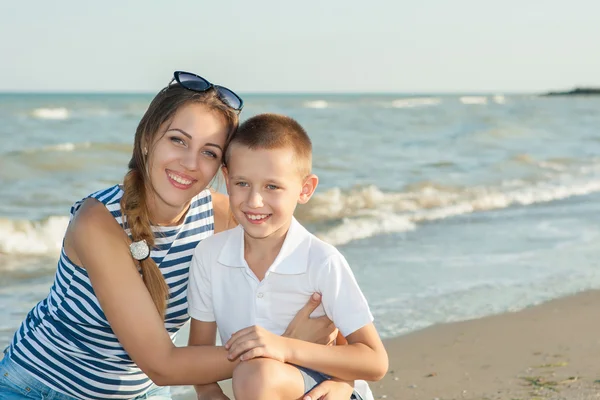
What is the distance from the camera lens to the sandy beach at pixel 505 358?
14.5 feet

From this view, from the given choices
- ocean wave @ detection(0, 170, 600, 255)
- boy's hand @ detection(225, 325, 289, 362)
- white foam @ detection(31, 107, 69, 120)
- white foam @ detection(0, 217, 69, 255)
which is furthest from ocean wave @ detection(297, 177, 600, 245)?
white foam @ detection(31, 107, 69, 120)

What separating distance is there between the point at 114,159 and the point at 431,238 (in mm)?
9099

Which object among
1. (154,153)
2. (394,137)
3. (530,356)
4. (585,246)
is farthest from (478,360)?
(394,137)

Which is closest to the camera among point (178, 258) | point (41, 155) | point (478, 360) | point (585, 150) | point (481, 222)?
point (178, 258)

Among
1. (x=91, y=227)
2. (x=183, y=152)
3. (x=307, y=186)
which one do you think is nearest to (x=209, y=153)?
(x=183, y=152)

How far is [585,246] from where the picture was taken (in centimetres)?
825

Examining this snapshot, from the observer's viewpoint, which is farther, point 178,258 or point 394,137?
point 394,137

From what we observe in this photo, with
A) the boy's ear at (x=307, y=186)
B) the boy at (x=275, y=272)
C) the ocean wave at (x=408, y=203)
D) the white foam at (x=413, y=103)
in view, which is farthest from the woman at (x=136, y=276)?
the white foam at (x=413, y=103)

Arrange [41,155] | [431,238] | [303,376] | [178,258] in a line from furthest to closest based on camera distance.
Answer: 1. [41,155]
2. [431,238]
3. [178,258]
4. [303,376]

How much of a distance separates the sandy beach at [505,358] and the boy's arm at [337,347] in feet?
4.95

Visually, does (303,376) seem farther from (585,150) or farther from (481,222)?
(585,150)

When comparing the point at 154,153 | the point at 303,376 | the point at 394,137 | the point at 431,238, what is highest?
the point at 154,153

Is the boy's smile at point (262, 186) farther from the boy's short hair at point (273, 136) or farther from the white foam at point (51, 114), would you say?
the white foam at point (51, 114)

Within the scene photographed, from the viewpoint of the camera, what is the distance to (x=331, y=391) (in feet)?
9.66
